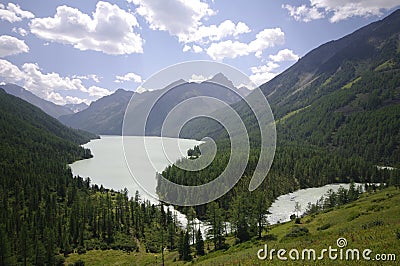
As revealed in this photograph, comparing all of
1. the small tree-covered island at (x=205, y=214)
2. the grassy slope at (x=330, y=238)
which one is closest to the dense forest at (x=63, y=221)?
the small tree-covered island at (x=205, y=214)

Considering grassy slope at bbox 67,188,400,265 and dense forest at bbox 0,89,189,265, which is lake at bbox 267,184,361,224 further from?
dense forest at bbox 0,89,189,265

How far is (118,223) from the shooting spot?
79312mm

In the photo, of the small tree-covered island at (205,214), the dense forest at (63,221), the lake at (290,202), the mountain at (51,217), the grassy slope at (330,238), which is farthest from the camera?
the lake at (290,202)

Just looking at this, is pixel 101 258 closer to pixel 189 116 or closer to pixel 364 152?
pixel 189 116

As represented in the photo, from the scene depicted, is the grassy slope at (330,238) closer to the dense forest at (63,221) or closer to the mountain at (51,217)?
the dense forest at (63,221)

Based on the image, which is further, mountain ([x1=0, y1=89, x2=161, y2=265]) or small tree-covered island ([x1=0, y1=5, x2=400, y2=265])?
mountain ([x1=0, y1=89, x2=161, y2=265])

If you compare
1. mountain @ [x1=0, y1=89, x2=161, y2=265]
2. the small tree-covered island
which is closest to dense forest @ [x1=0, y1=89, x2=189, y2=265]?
mountain @ [x1=0, y1=89, x2=161, y2=265]

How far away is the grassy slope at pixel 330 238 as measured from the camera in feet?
60.6

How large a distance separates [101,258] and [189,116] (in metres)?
54.5

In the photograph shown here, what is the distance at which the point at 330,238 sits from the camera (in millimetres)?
24266

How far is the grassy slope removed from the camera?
18.5m

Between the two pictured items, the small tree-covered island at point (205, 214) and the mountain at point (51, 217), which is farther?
the mountain at point (51, 217)

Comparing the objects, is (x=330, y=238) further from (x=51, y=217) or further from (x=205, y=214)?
(x=51, y=217)

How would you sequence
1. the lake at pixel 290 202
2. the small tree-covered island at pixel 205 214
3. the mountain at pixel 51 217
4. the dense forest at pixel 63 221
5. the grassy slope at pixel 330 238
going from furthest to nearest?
the lake at pixel 290 202 → the dense forest at pixel 63 221 → the mountain at pixel 51 217 → the small tree-covered island at pixel 205 214 → the grassy slope at pixel 330 238
